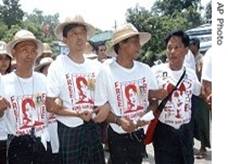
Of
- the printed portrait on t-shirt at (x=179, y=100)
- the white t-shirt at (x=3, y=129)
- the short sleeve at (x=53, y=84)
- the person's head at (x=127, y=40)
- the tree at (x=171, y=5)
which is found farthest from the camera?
the tree at (x=171, y=5)

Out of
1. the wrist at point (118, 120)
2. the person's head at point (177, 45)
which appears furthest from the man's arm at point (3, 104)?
the person's head at point (177, 45)

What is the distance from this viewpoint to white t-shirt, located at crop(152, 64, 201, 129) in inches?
167

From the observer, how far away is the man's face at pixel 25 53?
3.87m

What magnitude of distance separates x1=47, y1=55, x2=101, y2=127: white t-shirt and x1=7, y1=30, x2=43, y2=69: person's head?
20cm

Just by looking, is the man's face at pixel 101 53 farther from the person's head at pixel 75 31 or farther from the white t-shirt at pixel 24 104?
the white t-shirt at pixel 24 104

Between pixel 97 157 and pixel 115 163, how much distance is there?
18 cm

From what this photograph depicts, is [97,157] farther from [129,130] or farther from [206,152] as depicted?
[206,152]

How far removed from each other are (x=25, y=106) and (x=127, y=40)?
0.98 m

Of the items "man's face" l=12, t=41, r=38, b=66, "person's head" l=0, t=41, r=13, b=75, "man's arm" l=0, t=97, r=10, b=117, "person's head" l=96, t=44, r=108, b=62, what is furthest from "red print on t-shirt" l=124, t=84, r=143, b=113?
"person's head" l=96, t=44, r=108, b=62

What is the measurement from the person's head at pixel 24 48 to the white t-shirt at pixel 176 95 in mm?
1092

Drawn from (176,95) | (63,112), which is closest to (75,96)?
(63,112)

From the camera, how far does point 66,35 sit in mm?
3977

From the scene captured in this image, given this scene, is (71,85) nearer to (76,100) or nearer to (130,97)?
(76,100)

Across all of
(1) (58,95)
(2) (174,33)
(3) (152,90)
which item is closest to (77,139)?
(1) (58,95)
